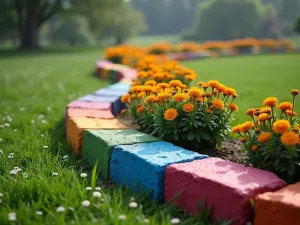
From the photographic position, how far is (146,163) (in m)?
2.29

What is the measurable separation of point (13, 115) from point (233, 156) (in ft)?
9.51

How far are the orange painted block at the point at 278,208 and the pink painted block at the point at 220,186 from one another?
0.06 metres

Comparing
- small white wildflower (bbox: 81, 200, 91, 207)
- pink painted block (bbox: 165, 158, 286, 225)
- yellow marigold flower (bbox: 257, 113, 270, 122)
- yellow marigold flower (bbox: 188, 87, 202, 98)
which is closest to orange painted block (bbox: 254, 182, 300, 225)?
pink painted block (bbox: 165, 158, 286, 225)

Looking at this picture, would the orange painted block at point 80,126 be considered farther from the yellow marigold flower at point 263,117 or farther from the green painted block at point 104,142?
the yellow marigold flower at point 263,117

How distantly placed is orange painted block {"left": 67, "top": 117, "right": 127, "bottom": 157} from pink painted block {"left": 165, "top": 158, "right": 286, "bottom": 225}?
1100 millimetres

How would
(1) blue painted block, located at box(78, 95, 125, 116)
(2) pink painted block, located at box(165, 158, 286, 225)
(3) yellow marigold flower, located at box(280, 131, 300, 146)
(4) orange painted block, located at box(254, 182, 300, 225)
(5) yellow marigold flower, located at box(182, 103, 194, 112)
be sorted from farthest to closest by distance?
1. (1) blue painted block, located at box(78, 95, 125, 116)
2. (5) yellow marigold flower, located at box(182, 103, 194, 112)
3. (3) yellow marigold flower, located at box(280, 131, 300, 146)
4. (2) pink painted block, located at box(165, 158, 286, 225)
5. (4) orange painted block, located at box(254, 182, 300, 225)

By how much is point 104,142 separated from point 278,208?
1.37 m

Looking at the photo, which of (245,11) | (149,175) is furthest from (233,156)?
(245,11)

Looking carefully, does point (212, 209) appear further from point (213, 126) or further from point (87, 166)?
point (87, 166)

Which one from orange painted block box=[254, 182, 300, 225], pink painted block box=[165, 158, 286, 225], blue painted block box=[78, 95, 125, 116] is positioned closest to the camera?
orange painted block box=[254, 182, 300, 225]

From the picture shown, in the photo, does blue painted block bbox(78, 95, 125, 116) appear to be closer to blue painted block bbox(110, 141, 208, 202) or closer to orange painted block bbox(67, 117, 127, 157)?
orange painted block bbox(67, 117, 127, 157)

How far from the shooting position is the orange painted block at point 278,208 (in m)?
1.74

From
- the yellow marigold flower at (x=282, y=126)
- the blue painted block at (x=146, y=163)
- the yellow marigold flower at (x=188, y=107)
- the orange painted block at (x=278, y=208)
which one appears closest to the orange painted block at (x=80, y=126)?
the blue painted block at (x=146, y=163)

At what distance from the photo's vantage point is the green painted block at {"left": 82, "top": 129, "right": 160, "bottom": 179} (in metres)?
2.66
